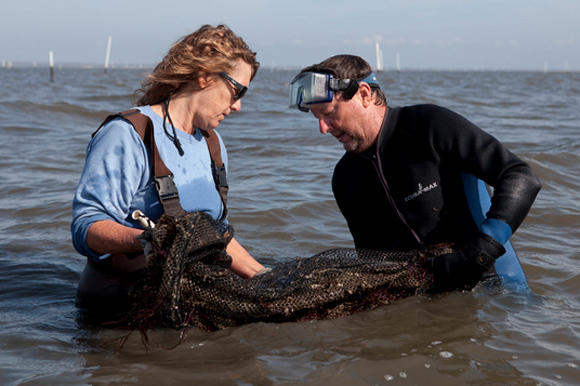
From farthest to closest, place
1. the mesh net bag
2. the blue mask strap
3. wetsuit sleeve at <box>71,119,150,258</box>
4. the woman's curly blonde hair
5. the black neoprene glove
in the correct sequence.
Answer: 1. the blue mask strap
2. the woman's curly blonde hair
3. the black neoprene glove
4. wetsuit sleeve at <box>71,119,150,258</box>
5. the mesh net bag

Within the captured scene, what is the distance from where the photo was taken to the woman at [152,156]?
3113 millimetres

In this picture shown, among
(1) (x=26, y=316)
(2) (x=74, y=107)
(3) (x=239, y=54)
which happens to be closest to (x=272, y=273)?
(3) (x=239, y=54)

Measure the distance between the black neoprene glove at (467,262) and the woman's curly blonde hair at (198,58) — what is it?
177 cm

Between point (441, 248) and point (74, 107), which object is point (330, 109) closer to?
point (441, 248)

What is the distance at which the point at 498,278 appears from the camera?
385 centimetres

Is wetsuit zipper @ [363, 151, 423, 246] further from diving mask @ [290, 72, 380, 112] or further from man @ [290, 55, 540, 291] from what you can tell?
diving mask @ [290, 72, 380, 112]

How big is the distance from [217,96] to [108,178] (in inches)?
34.4

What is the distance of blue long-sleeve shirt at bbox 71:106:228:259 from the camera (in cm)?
311

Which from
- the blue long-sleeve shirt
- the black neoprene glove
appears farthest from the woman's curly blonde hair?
the black neoprene glove

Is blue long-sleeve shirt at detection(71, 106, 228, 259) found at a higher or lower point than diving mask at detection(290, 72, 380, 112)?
lower

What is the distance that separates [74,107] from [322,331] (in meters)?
16.1

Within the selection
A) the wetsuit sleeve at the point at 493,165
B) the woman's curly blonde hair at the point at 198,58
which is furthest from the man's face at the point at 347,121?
the woman's curly blonde hair at the point at 198,58

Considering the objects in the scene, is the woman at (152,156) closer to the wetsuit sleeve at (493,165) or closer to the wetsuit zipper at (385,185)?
the wetsuit zipper at (385,185)

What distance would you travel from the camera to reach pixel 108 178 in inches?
123
